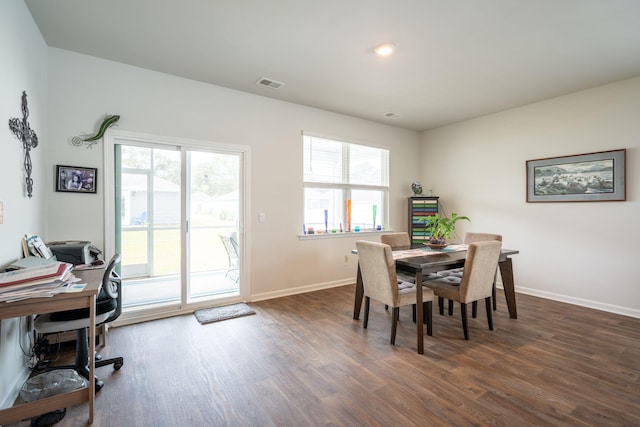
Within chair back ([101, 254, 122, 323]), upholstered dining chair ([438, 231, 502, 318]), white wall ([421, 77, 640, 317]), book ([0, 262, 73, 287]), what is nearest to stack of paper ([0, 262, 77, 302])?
book ([0, 262, 73, 287])

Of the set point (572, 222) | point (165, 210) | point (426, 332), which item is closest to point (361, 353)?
point (426, 332)

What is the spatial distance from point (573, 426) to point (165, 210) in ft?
12.7

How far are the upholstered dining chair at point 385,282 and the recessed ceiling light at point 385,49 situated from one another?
184cm

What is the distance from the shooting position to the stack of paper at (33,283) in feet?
5.12

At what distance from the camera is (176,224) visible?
351 cm

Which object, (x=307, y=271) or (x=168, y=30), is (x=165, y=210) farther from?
(x=307, y=271)

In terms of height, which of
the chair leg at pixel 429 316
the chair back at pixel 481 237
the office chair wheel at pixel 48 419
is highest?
the chair back at pixel 481 237

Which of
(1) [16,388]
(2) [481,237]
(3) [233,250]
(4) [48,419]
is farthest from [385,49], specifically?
(1) [16,388]

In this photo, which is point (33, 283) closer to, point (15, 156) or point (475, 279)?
point (15, 156)

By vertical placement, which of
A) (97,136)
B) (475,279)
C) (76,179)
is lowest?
(475,279)

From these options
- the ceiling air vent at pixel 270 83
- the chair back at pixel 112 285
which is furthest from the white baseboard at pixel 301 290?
the ceiling air vent at pixel 270 83

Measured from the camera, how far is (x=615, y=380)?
2.18 meters

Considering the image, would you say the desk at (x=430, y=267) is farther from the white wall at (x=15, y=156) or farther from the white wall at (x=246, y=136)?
the white wall at (x=15, y=156)

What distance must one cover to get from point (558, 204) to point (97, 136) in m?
5.65
